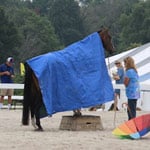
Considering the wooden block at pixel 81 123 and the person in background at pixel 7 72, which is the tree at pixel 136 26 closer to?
the person in background at pixel 7 72

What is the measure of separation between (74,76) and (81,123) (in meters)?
1.04

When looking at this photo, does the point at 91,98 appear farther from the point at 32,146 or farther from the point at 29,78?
the point at 32,146

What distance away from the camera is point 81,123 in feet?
40.5

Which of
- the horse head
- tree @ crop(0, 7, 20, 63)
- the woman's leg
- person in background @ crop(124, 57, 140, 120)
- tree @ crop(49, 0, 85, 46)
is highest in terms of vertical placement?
tree @ crop(49, 0, 85, 46)

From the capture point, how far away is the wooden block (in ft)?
40.5

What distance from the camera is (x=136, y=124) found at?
10688mm

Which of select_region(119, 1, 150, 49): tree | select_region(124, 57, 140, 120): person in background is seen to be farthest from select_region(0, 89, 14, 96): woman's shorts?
select_region(119, 1, 150, 49): tree

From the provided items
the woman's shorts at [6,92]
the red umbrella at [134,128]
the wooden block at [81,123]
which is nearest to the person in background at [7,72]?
the woman's shorts at [6,92]

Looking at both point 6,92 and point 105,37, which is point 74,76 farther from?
point 6,92

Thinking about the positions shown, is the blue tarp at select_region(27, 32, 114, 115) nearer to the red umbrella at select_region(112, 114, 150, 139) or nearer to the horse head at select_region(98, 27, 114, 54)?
the horse head at select_region(98, 27, 114, 54)

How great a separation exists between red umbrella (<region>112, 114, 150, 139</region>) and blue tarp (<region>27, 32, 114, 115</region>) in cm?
165

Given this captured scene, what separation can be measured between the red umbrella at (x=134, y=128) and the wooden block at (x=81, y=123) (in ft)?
5.80

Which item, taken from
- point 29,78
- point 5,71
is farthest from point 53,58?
point 5,71

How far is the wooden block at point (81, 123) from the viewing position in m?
12.3
